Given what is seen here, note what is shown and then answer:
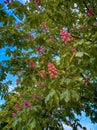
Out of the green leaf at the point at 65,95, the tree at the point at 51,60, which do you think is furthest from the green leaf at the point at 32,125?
the green leaf at the point at 65,95

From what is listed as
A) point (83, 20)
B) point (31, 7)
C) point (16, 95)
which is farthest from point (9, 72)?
point (16, 95)

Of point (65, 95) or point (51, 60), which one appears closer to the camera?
point (65, 95)

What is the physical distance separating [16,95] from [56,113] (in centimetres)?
686

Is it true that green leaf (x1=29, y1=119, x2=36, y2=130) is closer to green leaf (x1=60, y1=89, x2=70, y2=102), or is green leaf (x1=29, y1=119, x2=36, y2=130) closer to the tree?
the tree

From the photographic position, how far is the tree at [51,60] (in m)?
5.46

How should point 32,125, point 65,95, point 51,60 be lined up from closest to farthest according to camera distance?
point 65,95
point 32,125
point 51,60

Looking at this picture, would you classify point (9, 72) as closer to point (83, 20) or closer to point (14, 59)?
point (14, 59)

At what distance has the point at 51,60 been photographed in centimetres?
1043

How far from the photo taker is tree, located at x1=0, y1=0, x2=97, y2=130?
5.46 meters

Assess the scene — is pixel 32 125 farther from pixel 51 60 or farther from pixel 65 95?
pixel 51 60

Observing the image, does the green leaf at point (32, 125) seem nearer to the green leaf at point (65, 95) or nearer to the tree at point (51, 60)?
the tree at point (51, 60)

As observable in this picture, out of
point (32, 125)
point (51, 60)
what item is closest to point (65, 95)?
point (32, 125)

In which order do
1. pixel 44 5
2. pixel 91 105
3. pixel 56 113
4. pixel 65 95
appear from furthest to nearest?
pixel 91 105 → pixel 56 113 → pixel 44 5 → pixel 65 95

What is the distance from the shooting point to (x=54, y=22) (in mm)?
9656
